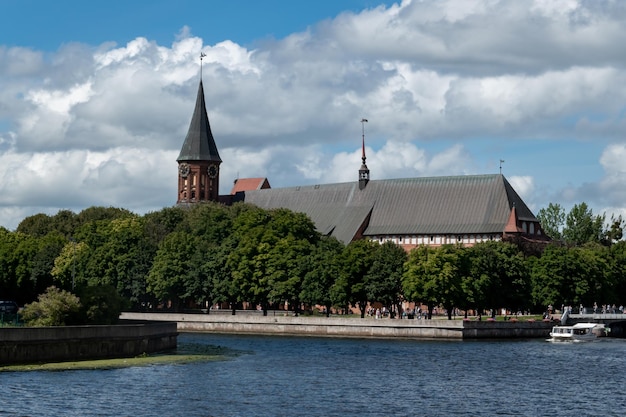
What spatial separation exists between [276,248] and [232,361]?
195ft

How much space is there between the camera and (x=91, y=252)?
168 metres

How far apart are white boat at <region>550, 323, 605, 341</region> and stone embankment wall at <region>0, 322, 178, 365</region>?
164ft

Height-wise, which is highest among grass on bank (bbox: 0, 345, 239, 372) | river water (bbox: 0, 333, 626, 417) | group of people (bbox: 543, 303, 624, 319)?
group of people (bbox: 543, 303, 624, 319)

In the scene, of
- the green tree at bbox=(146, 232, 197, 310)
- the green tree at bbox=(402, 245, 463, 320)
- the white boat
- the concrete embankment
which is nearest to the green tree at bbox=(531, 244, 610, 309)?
the white boat

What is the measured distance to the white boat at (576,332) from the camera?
416ft

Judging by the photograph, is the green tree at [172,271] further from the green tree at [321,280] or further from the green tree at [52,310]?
the green tree at [52,310]

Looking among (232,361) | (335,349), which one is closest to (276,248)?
(335,349)

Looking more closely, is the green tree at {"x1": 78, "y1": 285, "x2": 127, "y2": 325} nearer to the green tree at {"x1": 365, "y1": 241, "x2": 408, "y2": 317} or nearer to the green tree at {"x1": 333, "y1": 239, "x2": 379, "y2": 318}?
the green tree at {"x1": 333, "y1": 239, "x2": 379, "y2": 318}

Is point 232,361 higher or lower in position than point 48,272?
lower

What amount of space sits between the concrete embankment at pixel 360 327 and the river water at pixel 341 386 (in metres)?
16.7

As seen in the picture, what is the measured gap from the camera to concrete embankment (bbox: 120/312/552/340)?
399ft

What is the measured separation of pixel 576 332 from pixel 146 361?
6042 centimetres

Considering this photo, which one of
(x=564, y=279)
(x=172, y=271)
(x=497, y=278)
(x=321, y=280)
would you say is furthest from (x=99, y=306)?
(x=564, y=279)

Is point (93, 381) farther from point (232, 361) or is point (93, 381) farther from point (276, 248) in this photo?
point (276, 248)
